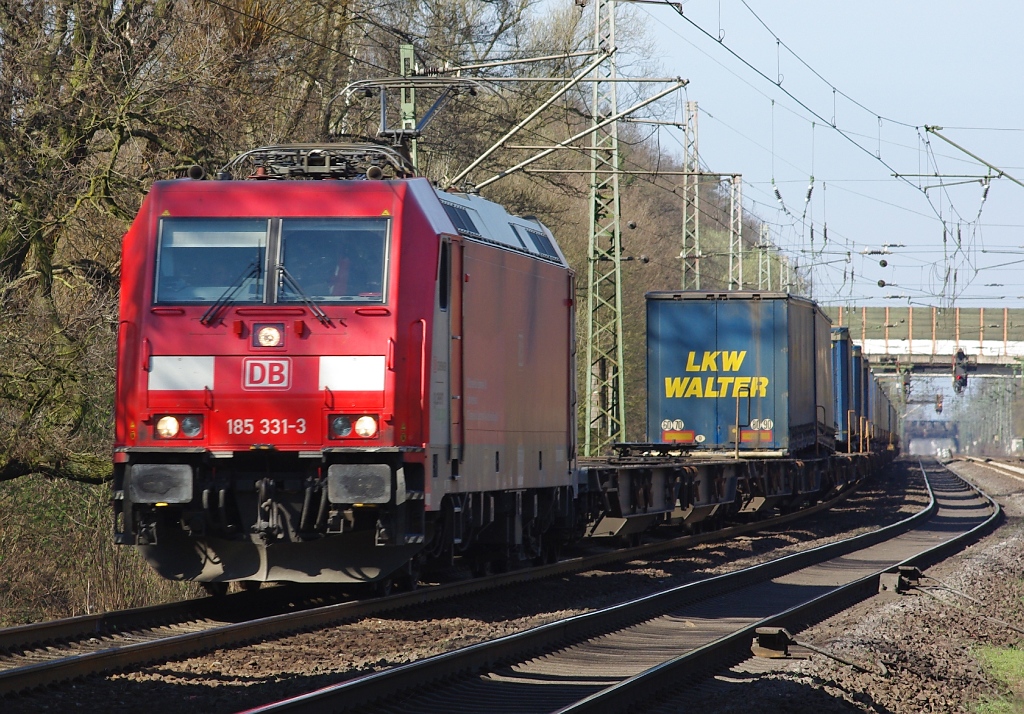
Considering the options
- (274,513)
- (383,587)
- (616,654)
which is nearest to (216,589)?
(383,587)

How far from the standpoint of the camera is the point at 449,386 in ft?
34.0

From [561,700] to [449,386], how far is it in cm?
353

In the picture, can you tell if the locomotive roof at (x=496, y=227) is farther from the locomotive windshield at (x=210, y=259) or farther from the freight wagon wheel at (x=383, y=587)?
the freight wagon wheel at (x=383, y=587)

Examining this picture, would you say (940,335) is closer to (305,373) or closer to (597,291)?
(597,291)

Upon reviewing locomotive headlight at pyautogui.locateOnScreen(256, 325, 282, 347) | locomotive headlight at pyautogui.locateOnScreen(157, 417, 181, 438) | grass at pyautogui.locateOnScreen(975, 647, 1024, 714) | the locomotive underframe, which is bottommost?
grass at pyautogui.locateOnScreen(975, 647, 1024, 714)

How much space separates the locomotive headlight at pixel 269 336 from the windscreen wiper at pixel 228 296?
1.15 ft

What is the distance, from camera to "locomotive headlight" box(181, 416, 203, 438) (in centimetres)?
971

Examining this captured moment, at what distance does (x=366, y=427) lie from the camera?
31.4ft

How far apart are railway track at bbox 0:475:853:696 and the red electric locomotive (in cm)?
42

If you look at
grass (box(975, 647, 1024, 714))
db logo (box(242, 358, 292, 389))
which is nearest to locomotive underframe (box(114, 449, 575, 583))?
db logo (box(242, 358, 292, 389))

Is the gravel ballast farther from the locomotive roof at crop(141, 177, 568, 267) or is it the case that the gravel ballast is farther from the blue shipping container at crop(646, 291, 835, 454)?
the blue shipping container at crop(646, 291, 835, 454)

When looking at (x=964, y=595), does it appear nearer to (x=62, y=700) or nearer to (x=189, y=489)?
(x=189, y=489)

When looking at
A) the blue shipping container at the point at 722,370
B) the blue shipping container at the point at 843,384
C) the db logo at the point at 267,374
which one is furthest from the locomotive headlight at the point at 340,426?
the blue shipping container at the point at 843,384

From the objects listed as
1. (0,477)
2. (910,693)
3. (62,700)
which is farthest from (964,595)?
(0,477)
